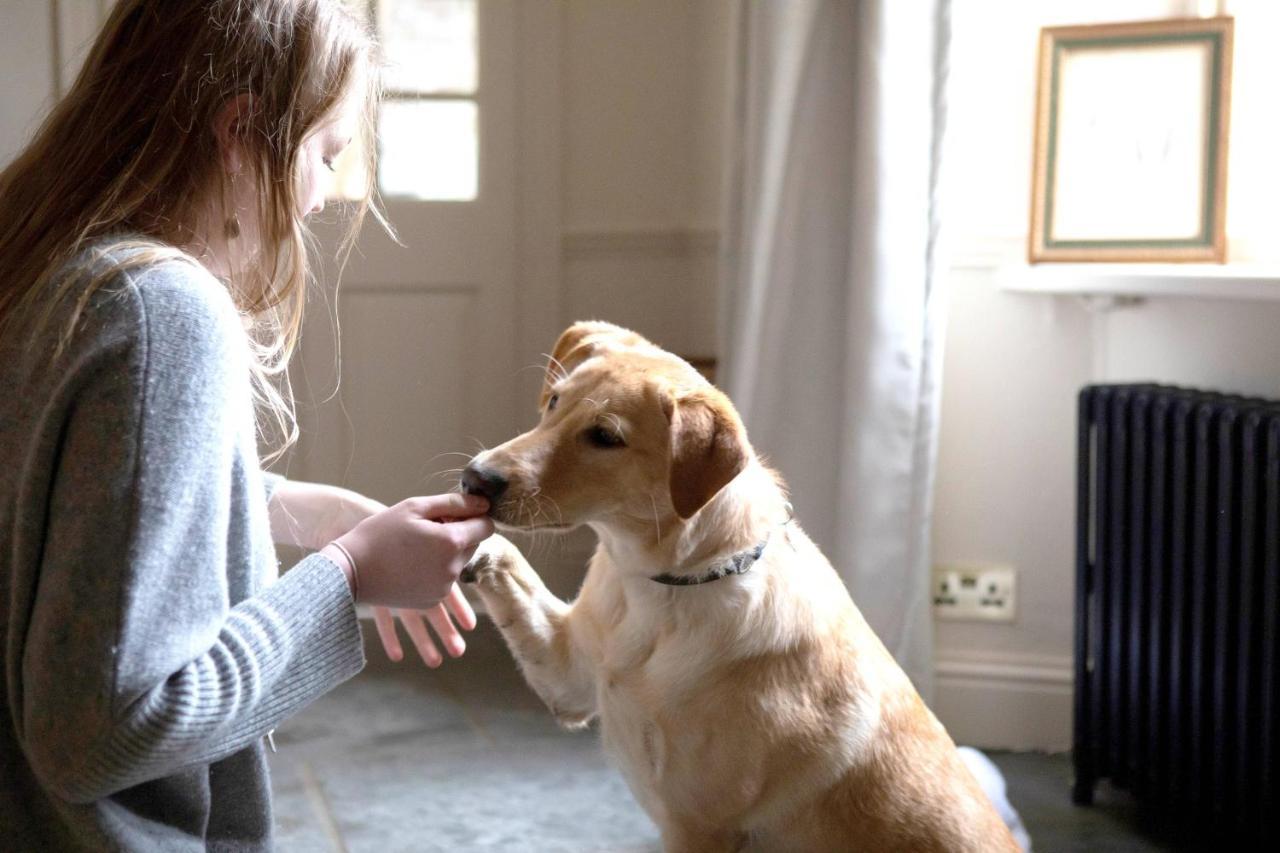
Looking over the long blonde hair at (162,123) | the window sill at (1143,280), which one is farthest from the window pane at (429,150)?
the long blonde hair at (162,123)

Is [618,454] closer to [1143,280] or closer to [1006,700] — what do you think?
[1143,280]

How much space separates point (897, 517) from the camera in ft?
8.66

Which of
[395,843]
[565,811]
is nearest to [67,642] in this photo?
[395,843]

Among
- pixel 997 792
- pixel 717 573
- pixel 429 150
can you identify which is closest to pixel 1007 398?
pixel 997 792

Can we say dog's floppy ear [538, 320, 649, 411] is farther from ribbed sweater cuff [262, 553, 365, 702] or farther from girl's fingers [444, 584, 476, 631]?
ribbed sweater cuff [262, 553, 365, 702]

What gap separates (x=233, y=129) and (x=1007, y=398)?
6.73ft

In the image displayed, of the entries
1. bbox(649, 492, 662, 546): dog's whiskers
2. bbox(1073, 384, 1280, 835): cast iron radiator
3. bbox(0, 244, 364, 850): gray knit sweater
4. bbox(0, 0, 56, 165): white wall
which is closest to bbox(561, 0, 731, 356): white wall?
bbox(0, 0, 56, 165): white wall

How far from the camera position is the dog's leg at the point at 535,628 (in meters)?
1.58

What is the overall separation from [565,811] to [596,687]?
37.2 inches

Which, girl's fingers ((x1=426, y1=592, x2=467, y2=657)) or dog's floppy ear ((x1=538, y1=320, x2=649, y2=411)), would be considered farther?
dog's floppy ear ((x1=538, y1=320, x2=649, y2=411))

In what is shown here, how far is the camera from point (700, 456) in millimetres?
1363

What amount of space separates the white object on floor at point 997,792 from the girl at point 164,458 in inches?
54.9

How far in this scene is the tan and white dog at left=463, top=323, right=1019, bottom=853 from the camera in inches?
55.3

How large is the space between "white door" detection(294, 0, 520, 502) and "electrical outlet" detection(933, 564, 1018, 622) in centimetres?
135
